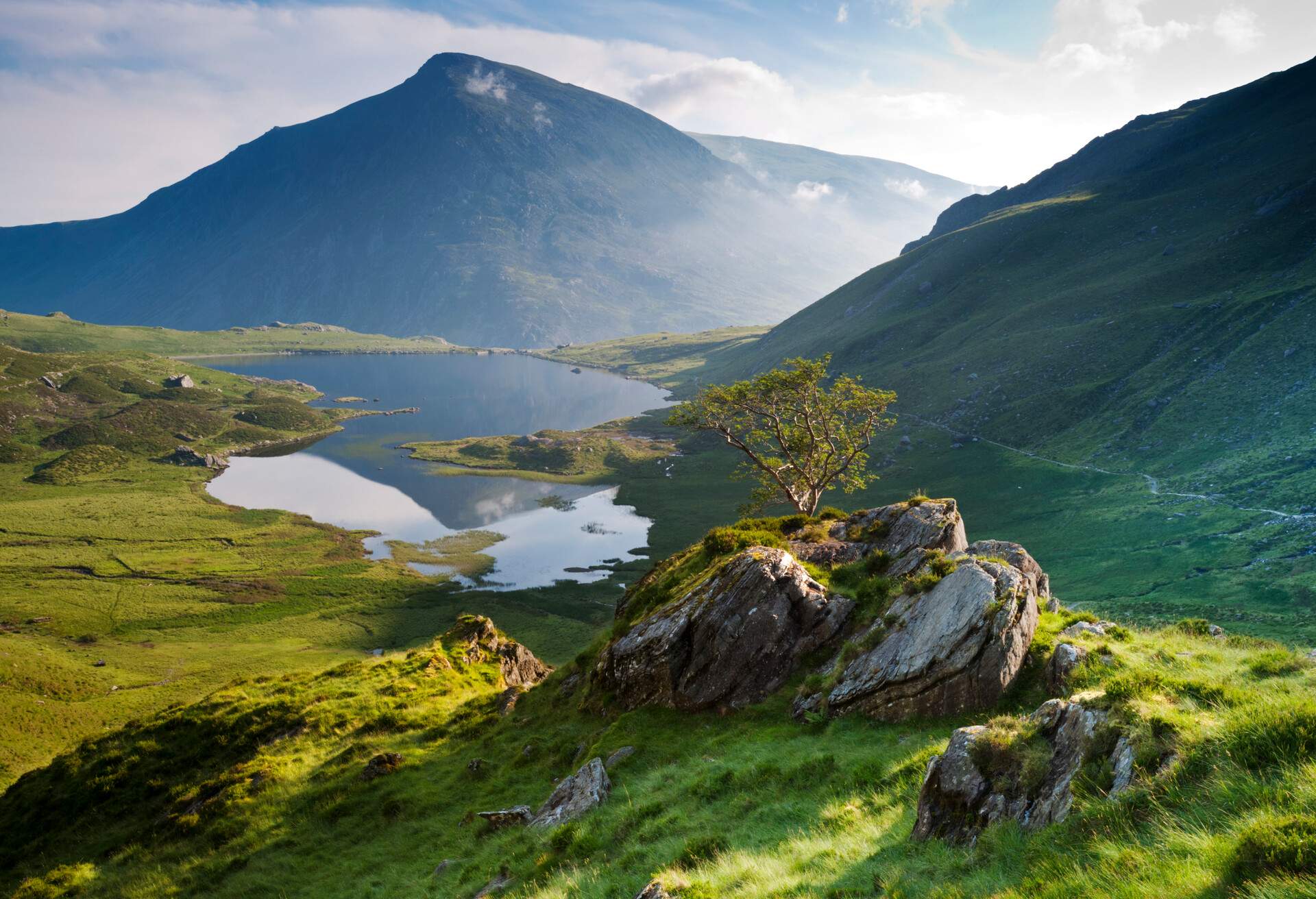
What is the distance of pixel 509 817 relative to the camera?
2381cm

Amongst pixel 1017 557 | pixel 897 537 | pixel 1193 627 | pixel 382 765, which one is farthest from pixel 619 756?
pixel 1193 627

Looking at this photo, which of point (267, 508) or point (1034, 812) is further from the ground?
point (1034, 812)

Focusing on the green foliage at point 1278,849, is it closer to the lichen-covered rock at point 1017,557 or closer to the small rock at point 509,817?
the lichen-covered rock at point 1017,557

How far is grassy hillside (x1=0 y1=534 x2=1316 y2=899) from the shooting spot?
9.40m

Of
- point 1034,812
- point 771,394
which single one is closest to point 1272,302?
point 771,394

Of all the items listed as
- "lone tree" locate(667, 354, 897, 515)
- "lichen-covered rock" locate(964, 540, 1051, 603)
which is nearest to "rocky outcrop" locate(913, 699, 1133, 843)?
"lichen-covered rock" locate(964, 540, 1051, 603)

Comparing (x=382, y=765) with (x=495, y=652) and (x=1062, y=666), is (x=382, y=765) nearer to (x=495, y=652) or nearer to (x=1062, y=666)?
(x=495, y=652)

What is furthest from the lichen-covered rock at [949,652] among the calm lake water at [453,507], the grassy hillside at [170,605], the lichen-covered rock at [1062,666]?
the calm lake water at [453,507]

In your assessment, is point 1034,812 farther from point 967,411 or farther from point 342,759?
point 967,411

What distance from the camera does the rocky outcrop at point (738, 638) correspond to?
1045 inches

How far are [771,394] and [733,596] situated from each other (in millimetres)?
36524

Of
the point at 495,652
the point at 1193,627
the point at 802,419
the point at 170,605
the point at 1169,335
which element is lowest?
the point at 170,605

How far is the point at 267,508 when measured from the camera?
144 metres

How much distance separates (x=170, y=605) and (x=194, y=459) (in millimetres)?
→ 114752
